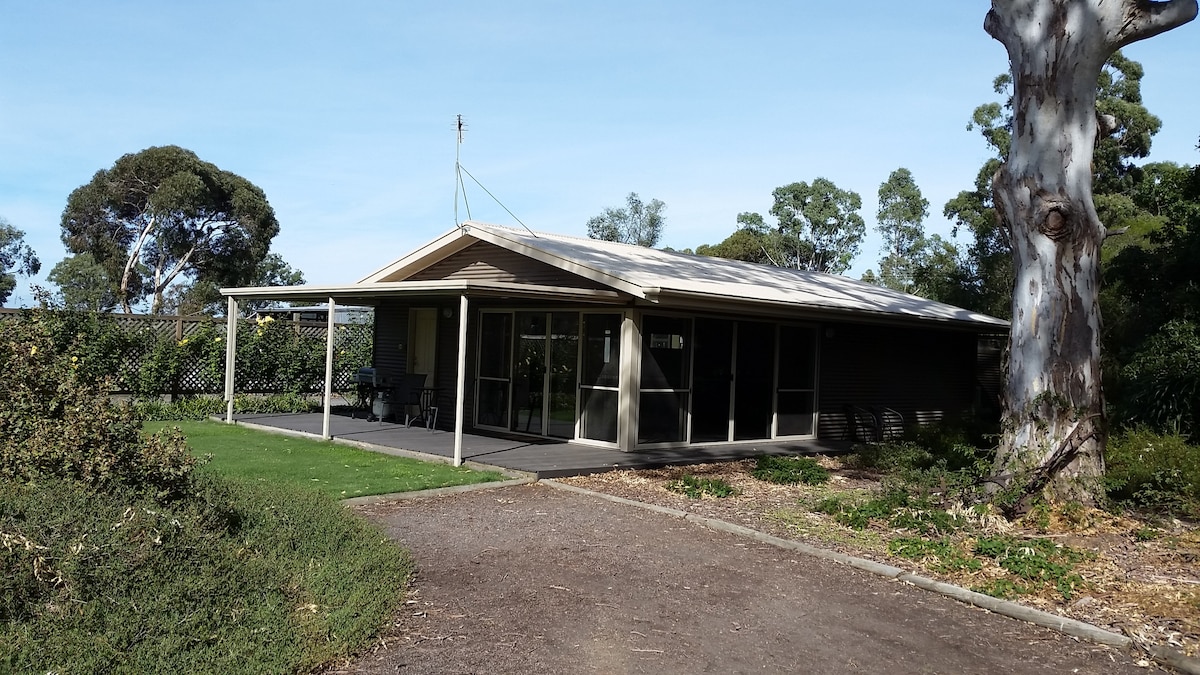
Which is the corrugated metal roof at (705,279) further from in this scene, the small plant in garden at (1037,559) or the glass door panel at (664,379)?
the small plant in garden at (1037,559)

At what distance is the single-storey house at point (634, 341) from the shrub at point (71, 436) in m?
4.71

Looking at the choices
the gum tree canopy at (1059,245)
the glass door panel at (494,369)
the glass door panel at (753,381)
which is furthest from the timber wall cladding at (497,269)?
the gum tree canopy at (1059,245)

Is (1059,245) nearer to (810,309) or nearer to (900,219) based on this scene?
(810,309)

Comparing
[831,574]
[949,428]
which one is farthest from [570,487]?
[949,428]

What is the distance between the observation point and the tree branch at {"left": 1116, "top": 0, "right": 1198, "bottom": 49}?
7703 millimetres

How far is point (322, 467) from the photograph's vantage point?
9.95 m

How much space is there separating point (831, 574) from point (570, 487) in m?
3.62

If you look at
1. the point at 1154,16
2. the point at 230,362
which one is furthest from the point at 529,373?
the point at 1154,16

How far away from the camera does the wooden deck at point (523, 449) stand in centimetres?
1032

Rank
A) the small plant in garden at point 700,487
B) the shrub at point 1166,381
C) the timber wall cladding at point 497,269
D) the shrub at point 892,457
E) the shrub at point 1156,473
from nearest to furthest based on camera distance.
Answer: the shrub at point 1156,473 < the small plant in garden at point 700,487 < the shrub at point 1166,381 < the shrub at point 892,457 < the timber wall cladding at point 497,269

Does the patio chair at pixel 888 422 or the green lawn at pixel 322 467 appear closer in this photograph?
the green lawn at pixel 322 467

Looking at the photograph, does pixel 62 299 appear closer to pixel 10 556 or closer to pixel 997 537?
pixel 10 556

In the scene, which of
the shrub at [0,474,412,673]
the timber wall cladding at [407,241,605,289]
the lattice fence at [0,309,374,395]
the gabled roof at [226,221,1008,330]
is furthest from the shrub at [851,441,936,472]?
the lattice fence at [0,309,374,395]

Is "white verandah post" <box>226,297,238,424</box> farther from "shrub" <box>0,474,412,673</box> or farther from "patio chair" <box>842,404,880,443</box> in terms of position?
"patio chair" <box>842,404,880,443</box>
